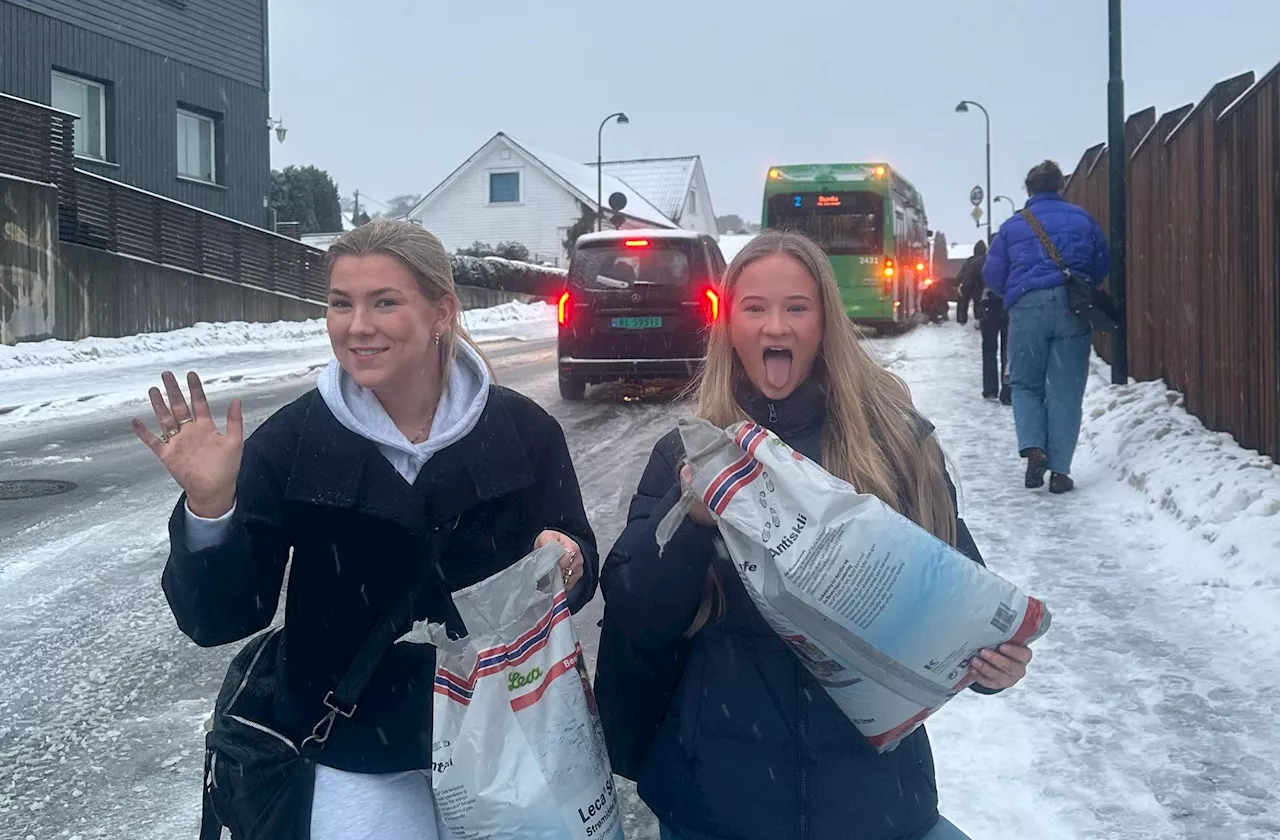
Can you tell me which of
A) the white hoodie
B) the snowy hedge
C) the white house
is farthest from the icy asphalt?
the white house

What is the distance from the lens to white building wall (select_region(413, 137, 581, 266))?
5153 centimetres

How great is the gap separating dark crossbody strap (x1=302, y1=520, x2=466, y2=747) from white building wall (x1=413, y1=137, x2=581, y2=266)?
48892mm

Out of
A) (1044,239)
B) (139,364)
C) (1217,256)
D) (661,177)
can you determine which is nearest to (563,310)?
(1044,239)

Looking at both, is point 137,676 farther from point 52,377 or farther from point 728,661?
point 52,377

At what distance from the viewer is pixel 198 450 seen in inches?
86.5

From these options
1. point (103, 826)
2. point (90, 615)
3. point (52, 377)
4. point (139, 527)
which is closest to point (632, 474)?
point (139, 527)

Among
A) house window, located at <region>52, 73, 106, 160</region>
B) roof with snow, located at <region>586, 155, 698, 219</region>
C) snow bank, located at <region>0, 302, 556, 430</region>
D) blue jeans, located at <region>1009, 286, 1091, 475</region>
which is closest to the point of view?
blue jeans, located at <region>1009, 286, 1091, 475</region>

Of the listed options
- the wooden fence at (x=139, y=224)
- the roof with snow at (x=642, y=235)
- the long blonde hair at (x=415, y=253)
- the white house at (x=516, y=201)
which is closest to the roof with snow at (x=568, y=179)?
the white house at (x=516, y=201)

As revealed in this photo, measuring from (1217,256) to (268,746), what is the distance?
7306mm

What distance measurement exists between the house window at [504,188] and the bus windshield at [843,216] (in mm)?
31278

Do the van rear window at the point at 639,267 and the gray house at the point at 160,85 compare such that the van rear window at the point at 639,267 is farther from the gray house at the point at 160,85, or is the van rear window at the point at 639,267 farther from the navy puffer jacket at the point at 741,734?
the gray house at the point at 160,85

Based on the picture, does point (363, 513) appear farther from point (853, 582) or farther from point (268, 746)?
point (853, 582)

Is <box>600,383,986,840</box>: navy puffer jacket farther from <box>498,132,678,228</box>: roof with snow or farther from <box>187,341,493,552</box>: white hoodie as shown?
<box>498,132,678,228</box>: roof with snow

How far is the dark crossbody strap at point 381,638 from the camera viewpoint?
85.3 inches
